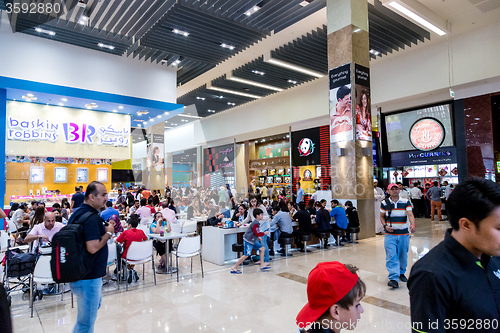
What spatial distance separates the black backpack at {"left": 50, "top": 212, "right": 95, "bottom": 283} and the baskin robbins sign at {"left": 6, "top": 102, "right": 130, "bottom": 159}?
8.32 metres

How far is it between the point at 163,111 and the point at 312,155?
7.23 meters

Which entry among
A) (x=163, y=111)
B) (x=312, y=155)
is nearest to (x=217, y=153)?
→ (x=312, y=155)

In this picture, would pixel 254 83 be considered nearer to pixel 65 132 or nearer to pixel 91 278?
pixel 65 132

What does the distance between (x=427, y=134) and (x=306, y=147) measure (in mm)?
5173

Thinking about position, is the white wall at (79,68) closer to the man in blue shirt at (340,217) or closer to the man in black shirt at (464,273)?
the man in blue shirt at (340,217)

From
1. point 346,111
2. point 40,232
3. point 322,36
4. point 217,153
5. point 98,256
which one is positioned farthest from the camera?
point 217,153

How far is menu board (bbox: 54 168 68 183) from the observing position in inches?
432

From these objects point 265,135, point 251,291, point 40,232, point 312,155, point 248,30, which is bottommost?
point 251,291

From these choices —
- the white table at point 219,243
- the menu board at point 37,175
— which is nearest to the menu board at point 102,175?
the menu board at point 37,175

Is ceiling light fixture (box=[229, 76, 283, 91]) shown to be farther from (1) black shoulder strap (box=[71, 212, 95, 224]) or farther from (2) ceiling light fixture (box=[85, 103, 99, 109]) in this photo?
(1) black shoulder strap (box=[71, 212, 95, 224])

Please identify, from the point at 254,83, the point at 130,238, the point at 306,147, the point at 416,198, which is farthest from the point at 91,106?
the point at 416,198

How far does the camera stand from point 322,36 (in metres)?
9.11

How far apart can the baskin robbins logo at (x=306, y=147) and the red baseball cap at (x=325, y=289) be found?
13652 millimetres

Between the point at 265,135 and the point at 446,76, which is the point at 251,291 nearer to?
the point at 446,76
